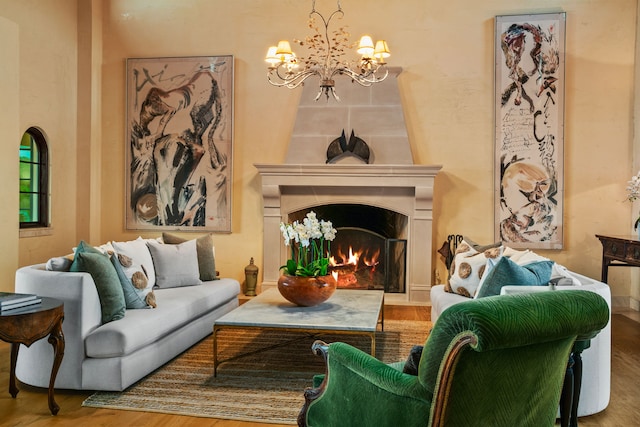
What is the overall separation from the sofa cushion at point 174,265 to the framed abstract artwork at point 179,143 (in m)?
1.97

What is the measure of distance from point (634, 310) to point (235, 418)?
4947 millimetres

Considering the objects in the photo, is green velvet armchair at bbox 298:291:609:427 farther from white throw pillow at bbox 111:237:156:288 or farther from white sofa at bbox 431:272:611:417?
white throw pillow at bbox 111:237:156:288

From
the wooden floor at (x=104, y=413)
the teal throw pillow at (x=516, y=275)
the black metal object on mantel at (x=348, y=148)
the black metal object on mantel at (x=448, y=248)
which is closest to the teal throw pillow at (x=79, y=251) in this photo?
the wooden floor at (x=104, y=413)

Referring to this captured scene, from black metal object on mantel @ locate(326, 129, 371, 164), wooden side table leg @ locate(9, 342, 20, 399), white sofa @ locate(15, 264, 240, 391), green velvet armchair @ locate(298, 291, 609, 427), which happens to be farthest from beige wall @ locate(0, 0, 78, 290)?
green velvet armchair @ locate(298, 291, 609, 427)

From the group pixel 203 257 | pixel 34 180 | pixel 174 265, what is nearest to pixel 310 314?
pixel 174 265

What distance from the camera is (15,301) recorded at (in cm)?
296

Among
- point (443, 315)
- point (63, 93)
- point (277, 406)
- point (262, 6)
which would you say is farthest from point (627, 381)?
point (63, 93)

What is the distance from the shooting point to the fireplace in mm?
6531

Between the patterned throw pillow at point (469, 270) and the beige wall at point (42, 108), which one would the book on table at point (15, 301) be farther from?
the patterned throw pillow at point (469, 270)

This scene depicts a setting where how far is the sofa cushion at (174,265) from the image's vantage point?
4832 millimetres

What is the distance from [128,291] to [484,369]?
9.28 feet

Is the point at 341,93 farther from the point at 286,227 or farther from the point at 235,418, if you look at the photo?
the point at 235,418

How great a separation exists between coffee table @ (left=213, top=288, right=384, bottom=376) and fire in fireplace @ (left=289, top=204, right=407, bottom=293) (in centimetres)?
223

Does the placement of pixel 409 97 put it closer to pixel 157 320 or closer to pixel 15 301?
pixel 157 320
